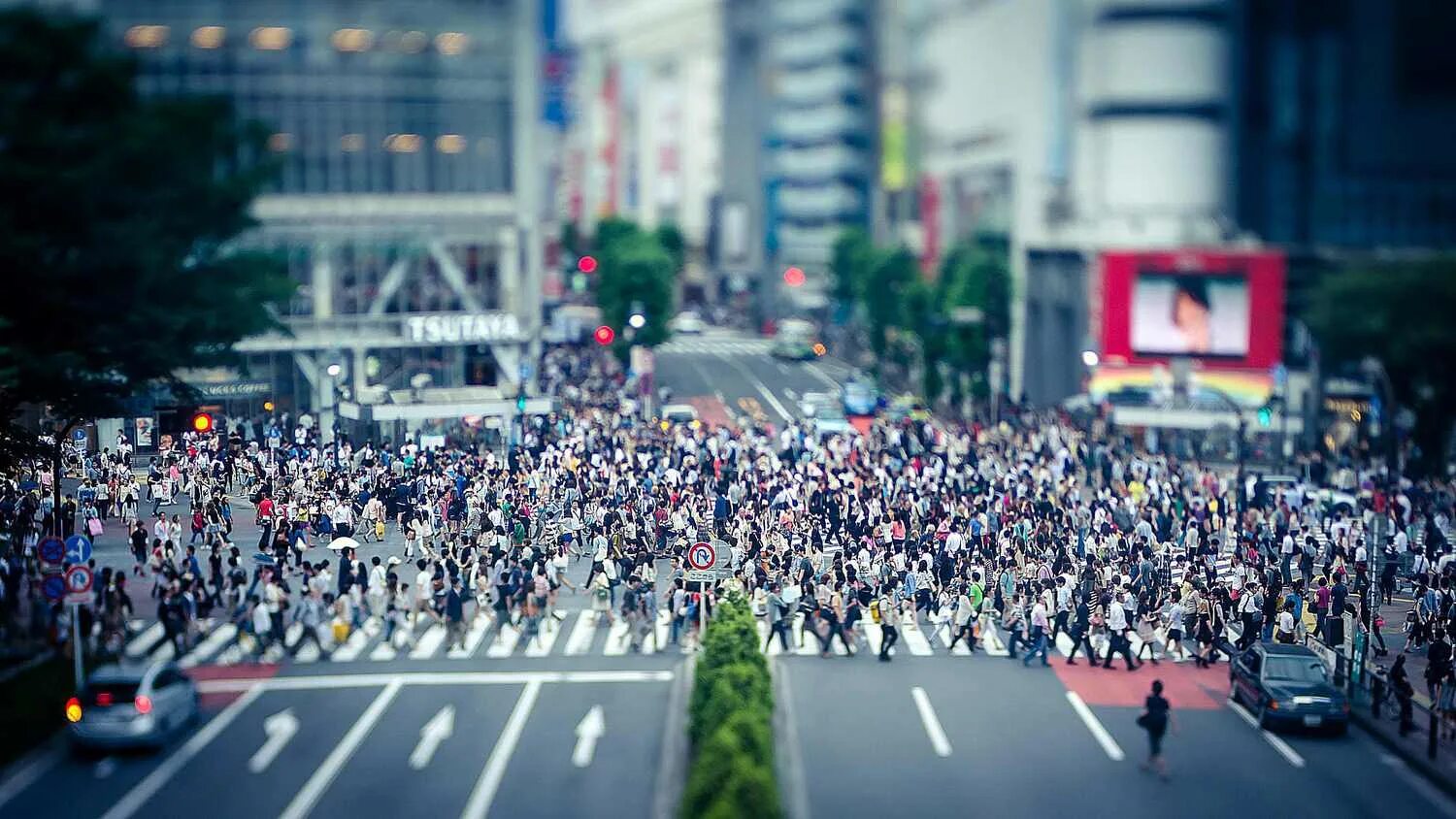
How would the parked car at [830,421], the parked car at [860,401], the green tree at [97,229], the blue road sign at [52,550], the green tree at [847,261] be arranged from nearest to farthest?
the blue road sign at [52,550] → the green tree at [97,229] → the parked car at [830,421] → the parked car at [860,401] → the green tree at [847,261]

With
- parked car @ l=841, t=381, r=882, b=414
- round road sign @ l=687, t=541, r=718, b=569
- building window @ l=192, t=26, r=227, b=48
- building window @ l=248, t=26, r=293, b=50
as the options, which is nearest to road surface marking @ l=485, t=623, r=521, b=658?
round road sign @ l=687, t=541, r=718, b=569

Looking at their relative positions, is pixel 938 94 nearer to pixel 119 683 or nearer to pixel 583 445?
pixel 583 445

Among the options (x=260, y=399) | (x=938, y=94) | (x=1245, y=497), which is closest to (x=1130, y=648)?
(x=1245, y=497)

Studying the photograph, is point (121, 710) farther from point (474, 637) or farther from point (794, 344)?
point (794, 344)

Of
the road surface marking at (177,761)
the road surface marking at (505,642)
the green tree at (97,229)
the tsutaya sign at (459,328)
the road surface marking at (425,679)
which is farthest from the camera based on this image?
the tsutaya sign at (459,328)

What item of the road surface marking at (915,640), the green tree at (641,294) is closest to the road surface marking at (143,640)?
the road surface marking at (915,640)

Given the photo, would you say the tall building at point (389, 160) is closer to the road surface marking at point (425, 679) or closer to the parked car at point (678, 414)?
the parked car at point (678, 414)

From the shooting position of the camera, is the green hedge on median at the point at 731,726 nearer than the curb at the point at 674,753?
Yes
